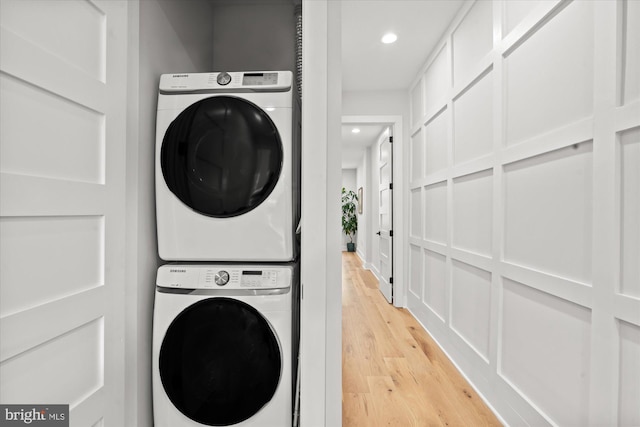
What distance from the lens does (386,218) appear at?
4230 mm

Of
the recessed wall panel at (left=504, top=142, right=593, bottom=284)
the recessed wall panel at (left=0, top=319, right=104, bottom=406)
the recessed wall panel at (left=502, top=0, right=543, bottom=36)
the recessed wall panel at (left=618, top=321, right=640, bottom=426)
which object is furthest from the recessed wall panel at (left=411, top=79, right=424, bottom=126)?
the recessed wall panel at (left=0, top=319, right=104, bottom=406)

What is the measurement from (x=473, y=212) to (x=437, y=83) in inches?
55.1

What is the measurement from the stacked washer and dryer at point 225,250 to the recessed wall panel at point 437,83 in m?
1.98

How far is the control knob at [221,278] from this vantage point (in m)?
1.13

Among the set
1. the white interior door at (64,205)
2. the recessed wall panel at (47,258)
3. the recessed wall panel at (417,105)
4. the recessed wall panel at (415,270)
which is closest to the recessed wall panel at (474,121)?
Result: the recessed wall panel at (417,105)

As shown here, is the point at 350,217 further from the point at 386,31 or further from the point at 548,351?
Result: the point at 548,351

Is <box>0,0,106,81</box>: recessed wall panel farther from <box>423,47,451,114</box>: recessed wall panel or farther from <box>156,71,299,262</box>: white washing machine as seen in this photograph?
<box>423,47,451,114</box>: recessed wall panel

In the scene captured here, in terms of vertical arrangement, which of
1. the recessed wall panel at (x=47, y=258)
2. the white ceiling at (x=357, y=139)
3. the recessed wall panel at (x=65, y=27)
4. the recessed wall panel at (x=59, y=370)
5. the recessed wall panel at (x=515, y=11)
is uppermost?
the white ceiling at (x=357, y=139)

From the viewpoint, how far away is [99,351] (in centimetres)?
97

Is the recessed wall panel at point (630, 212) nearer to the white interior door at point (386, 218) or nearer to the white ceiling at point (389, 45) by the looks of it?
the white ceiling at point (389, 45)

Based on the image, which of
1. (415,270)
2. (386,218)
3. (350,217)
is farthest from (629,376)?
(350,217)

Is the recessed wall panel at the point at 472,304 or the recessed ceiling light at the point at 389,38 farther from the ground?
the recessed ceiling light at the point at 389,38

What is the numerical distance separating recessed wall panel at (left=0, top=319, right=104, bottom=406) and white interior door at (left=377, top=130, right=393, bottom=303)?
3365mm

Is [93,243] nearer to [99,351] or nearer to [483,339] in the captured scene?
[99,351]
